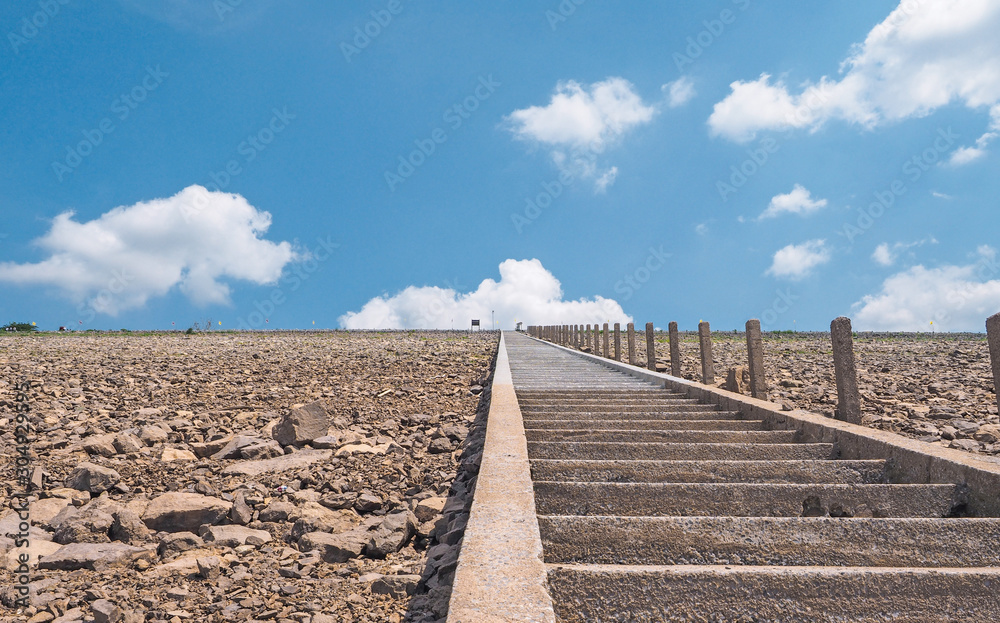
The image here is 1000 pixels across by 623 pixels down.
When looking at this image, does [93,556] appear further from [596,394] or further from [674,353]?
[674,353]

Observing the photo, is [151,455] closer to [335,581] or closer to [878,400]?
[335,581]

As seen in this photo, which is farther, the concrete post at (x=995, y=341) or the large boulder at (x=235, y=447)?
the large boulder at (x=235, y=447)

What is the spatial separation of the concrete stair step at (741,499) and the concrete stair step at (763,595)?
1086 mm

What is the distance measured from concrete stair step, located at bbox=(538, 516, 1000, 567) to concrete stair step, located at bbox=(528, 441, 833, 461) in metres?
1.76

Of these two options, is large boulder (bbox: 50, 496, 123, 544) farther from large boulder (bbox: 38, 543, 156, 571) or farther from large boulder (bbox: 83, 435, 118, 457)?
large boulder (bbox: 83, 435, 118, 457)

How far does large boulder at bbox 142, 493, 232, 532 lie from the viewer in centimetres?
413

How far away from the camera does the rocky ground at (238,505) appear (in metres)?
3.10

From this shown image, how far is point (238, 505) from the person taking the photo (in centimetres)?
431

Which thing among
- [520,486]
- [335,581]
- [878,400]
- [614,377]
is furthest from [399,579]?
[878,400]

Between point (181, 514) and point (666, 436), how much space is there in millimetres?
3823

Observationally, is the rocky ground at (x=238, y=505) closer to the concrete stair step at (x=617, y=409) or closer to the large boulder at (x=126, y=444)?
the large boulder at (x=126, y=444)

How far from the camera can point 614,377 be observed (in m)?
10.5

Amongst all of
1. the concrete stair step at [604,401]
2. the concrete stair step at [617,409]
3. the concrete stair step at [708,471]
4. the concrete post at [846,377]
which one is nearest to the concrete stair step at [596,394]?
the concrete stair step at [604,401]

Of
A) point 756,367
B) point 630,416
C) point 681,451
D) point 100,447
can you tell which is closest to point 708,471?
point 681,451
